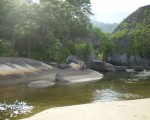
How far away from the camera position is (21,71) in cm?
3881

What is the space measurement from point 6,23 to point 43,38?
7.90 m

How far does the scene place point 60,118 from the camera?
1797 cm

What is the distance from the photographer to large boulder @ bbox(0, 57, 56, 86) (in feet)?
121

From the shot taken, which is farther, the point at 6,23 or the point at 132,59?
the point at 132,59

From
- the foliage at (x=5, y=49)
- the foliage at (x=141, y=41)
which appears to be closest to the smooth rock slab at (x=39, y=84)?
the foliage at (x=5, y=49)

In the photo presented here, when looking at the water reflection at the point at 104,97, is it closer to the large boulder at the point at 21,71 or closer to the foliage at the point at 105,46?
the large boulder at the point at 21,71

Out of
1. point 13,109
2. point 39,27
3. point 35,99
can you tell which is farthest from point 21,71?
point 39,27

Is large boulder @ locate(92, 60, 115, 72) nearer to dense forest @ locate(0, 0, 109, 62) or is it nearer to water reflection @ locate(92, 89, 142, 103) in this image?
dense forest @ locate(0, 0, 109, 62)

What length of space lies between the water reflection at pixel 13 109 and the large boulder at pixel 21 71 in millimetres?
12078

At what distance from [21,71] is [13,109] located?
16553 mm

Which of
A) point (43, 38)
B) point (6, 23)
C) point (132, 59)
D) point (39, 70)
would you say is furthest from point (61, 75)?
point (132, 59)

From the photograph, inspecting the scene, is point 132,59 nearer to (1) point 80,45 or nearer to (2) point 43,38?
(1) point 80,45

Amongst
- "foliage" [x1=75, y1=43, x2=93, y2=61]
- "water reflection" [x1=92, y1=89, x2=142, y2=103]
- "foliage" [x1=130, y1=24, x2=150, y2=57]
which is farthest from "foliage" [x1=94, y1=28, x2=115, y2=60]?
"water reflection" [x1=92, y1=89, x2=142, y2=103]

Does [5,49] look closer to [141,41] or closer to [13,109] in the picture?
[13,109]
